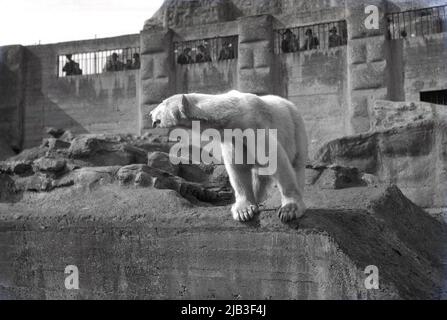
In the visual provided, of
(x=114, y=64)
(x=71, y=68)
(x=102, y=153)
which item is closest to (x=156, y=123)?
(x=102, y=153)

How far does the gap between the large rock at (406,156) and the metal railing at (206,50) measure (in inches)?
251

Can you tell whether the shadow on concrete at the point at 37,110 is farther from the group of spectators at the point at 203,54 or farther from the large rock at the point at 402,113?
the large rock at the point at 402,113

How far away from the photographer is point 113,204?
6.73 m

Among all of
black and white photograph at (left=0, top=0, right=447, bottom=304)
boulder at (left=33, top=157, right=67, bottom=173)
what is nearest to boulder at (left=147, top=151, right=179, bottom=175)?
black and white photograph at (left=0, top=0, right=447, bottom=304)

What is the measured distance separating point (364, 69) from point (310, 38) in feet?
7.01

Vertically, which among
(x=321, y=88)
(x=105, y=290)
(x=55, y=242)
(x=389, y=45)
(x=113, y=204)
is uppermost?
(x=389, y=45)

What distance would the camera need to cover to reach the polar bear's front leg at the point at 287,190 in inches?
196

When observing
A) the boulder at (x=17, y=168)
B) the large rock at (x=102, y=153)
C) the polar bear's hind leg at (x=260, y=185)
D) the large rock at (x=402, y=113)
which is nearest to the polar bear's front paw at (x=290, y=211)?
the polar bear's hind leg at (x=260, y=185)

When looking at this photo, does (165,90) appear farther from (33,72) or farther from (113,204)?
(113,204)

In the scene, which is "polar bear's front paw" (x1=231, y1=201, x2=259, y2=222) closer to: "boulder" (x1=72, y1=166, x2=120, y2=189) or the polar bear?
the polar bear

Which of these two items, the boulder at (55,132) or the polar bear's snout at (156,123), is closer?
the polar bear's snout at (156,123)
